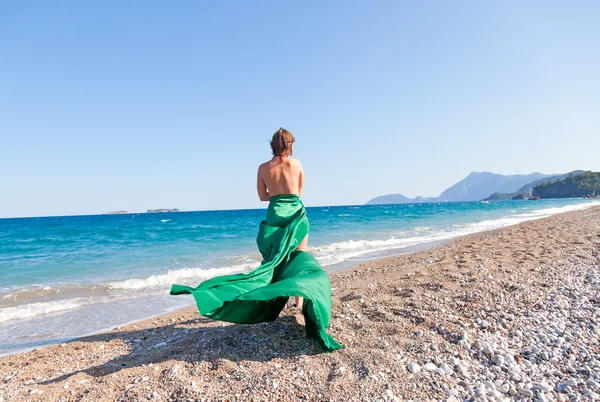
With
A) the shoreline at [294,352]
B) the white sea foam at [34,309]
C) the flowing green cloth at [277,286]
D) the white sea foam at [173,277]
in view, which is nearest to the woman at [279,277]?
the flowing green cloth at [277,286]

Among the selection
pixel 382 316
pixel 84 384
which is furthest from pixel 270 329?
pixel 84 384

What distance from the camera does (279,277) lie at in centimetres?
400

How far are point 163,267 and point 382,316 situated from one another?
960 cm

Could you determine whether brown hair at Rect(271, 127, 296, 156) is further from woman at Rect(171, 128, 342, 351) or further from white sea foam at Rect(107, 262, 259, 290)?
white sea foam at Rect(107, 262, 259, 290)

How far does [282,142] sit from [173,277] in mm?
7270

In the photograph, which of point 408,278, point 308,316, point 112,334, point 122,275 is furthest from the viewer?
point 122,275

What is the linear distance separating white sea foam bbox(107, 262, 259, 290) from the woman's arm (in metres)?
6.07

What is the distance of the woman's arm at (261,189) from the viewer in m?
4.40

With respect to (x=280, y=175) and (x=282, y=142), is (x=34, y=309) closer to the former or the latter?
(x=280, y=175)

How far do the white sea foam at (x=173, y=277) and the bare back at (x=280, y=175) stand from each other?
20.7 feet

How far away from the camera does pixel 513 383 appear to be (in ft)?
9.07

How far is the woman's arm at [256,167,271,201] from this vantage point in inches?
173

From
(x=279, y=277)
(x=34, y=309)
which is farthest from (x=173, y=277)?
(x=279, y=277)

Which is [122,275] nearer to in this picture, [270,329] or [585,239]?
[270,329]
